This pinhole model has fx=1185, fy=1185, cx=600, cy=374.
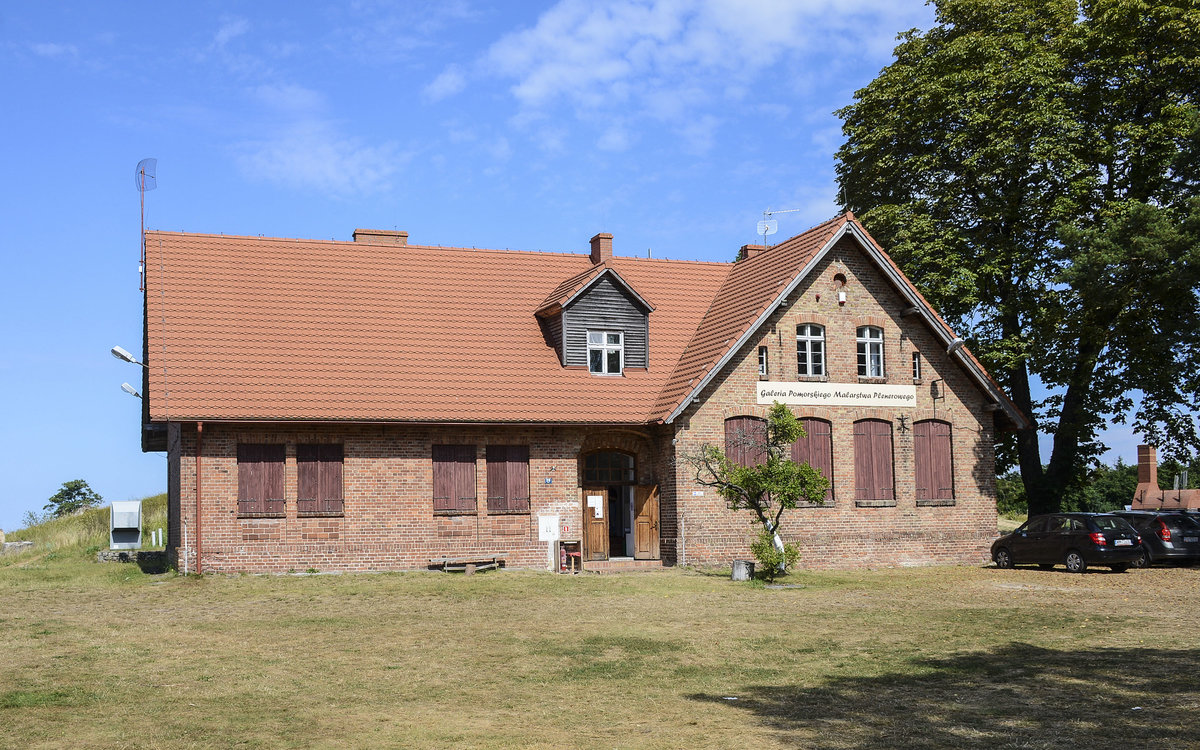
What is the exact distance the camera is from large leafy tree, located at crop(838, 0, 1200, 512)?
98.6 feet

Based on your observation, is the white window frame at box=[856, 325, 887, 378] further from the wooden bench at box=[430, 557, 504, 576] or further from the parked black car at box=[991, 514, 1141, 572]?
the wooden bench at box=[430, 557, 504, 576]

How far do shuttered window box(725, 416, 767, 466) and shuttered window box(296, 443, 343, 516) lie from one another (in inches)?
349

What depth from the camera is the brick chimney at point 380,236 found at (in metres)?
31.3

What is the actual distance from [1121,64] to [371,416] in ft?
69.7

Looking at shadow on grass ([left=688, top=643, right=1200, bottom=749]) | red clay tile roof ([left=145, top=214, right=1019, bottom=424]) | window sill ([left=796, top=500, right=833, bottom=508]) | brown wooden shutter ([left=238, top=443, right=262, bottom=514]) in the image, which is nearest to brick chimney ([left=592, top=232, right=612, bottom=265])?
red clay tile roof ([left=145, top=214, right=1019, bottom=424])

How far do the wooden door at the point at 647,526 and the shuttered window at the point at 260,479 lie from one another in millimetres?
8172

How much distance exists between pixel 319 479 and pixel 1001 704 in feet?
57.2

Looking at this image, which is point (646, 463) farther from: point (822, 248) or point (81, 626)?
point (81, 626)

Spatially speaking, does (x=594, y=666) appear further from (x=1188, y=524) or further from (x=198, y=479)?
(x=1188, y=524)

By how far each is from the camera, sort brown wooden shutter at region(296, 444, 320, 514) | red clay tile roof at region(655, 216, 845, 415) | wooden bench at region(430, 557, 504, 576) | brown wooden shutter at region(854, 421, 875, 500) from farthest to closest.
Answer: brown wooden shutter at region(854, 421, 875, 500) → red clay tile roof at region(655, 216, 845, 415) → wooden bench at region(430, 557, 504, 576) → brown wooden shutter at region(296, 444, 320, 514)

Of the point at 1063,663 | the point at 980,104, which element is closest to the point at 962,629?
the point at 1063,663

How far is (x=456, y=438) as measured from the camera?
2612 centimetres

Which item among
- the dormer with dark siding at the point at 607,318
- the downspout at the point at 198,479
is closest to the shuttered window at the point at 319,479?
the downspout at the point at 198,479

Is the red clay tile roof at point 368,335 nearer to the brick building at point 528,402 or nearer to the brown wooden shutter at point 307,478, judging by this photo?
the brick building at point 528,402
